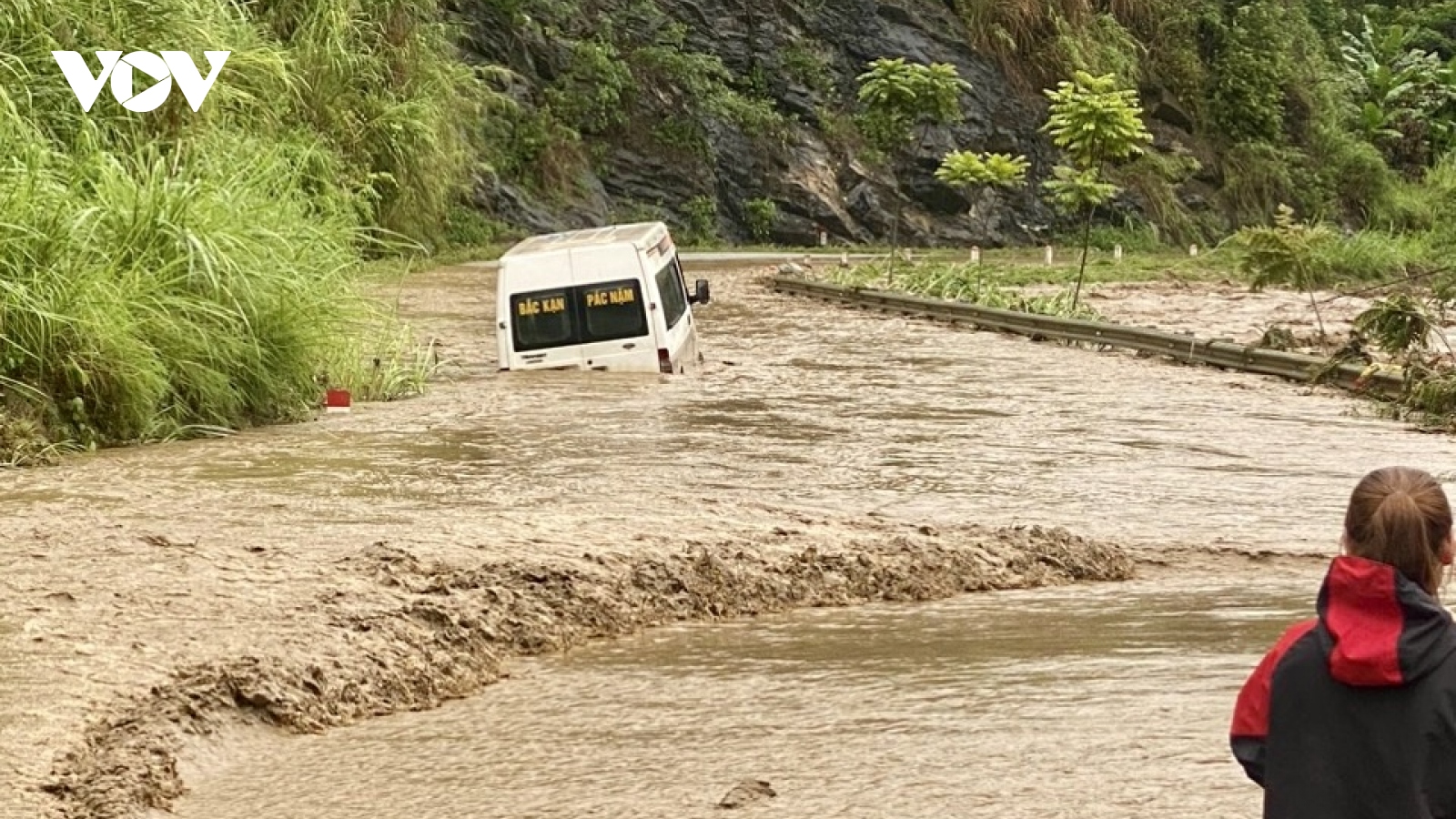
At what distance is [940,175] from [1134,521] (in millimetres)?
36999

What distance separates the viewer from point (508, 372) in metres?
19.4

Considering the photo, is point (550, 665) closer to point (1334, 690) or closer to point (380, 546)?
point (380, 546)

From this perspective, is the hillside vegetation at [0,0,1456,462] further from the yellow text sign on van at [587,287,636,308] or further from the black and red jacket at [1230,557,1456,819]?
the black and red jacket at [1230,557,1456,819]

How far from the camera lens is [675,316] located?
20.5m

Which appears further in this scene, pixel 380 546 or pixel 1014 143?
pixel 1014 143

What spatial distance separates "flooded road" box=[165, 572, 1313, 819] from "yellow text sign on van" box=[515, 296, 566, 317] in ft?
33.4

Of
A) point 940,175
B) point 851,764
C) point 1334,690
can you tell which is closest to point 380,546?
point 851,764

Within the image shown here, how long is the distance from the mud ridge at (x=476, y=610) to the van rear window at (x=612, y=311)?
8280 millimetres

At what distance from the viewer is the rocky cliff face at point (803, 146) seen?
5397cm

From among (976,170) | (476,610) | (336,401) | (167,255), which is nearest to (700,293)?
(336,401)

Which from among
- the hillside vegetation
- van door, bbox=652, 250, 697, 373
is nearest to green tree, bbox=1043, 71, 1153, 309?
the hillside vegetation

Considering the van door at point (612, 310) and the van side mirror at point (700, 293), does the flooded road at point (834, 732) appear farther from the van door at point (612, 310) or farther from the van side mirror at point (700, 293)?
the van side mirror at point (700, 293)
